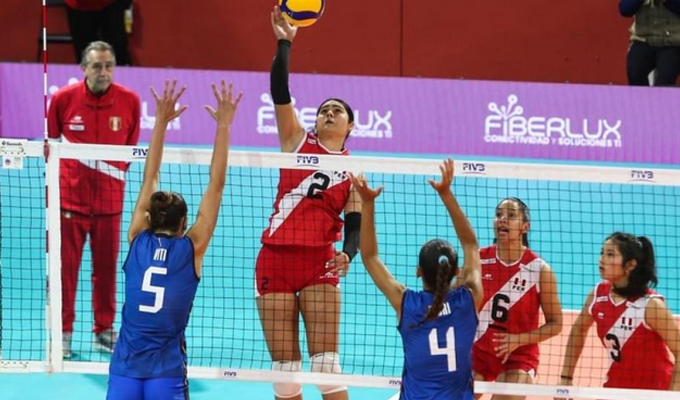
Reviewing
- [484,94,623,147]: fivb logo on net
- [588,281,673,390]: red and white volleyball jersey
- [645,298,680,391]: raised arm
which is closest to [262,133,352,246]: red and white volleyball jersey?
[588,281,673,390]: red and white volleyball jersey

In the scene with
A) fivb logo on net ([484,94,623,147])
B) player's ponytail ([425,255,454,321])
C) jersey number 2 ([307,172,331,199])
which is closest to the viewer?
player's ponytail ([425,255,454,321])

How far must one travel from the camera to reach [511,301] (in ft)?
27.0

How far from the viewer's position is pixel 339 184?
8359mm

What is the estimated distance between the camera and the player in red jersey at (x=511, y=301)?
8125 millimetres

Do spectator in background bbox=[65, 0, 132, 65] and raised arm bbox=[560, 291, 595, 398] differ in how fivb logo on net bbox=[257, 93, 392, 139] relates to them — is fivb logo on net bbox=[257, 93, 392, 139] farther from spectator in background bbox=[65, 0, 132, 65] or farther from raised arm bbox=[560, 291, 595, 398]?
→ raised arm bbox=[560, 291, 595, 398]

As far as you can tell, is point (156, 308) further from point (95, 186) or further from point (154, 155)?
point (95, 186)

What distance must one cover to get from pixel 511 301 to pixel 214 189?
2321 mm

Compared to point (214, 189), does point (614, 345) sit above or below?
below

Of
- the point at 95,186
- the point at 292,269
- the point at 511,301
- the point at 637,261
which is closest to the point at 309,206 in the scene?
the point at 292,269

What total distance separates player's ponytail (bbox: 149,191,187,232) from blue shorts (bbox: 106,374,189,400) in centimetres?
97

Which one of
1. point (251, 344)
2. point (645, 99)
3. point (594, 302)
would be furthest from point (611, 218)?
point (594, 302)

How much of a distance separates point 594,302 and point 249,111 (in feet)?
38.2

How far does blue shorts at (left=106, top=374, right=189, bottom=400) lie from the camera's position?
7.18m

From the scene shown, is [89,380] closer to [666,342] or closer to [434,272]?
[434,272]
